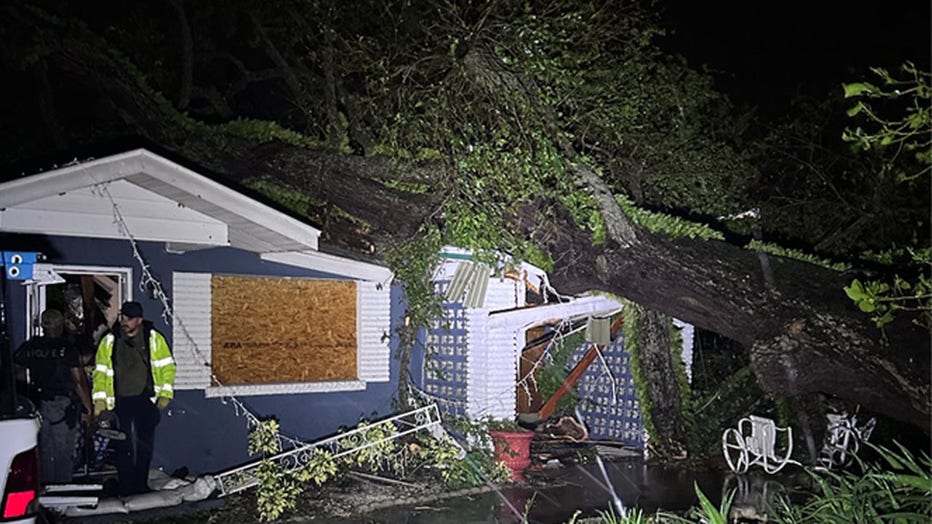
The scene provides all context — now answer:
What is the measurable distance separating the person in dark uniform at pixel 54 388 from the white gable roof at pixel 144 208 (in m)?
1.03

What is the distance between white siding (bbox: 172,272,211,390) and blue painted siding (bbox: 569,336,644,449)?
20.8 ft

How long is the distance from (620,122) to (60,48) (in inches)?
349

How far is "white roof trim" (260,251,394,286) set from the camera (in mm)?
10922

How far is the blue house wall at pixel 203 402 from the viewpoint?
9.38 metres

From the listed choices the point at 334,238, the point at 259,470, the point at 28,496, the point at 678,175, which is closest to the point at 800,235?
the point at 678,175

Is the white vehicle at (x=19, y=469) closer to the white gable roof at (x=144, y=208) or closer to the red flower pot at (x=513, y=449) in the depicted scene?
the white gable roof at (x=144, y=208)

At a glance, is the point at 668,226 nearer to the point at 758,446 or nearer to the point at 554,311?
the point at 554,311

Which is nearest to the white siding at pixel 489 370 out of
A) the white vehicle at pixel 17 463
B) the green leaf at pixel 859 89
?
the white vehicle at pixel 17 463

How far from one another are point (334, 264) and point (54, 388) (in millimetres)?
3936

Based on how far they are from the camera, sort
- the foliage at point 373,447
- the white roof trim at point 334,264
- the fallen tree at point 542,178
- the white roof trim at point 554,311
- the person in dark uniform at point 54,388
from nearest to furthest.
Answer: the fallen tree at point 542,178 < the person in dark uniform at point 54,388 < the foliage at point 373,447 < the white roof trim at point 334,264 < the white roof trim at point 554,311

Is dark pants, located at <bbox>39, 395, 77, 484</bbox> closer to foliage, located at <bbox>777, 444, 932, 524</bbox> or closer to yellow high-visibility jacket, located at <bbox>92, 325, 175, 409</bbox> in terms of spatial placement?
yellow high-visibility jacket, located at <bbox>92, 325, 175, 409</bbox>

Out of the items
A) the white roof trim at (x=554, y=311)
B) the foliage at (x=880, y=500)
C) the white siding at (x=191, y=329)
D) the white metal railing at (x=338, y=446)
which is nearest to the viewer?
the foliage at (x=880, y=500)

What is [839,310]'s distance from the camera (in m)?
6.72

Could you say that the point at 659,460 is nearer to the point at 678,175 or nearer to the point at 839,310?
the point at 678,175
